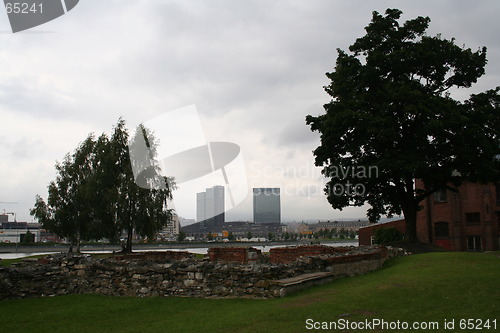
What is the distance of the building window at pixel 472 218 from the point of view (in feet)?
154

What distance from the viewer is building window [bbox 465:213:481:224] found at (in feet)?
154

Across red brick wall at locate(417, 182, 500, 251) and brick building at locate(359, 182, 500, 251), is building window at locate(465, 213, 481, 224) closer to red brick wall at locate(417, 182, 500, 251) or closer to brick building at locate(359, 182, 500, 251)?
brick building at locate(359, 182, 500, 251)

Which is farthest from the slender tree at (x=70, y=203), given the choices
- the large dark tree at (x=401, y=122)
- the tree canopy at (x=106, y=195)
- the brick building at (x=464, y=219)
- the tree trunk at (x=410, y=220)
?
the brick building at (x=464, y=219)

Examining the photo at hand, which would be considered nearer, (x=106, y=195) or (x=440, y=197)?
(x=106, y=195)

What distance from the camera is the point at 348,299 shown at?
9508 millimetres

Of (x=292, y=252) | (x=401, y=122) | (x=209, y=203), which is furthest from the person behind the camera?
(x=209, y=203)

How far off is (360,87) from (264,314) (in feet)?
80.4

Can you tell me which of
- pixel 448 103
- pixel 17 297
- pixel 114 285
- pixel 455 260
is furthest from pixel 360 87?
pixel 17 297

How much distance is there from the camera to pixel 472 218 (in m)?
47.3

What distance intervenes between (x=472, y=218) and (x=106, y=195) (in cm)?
3952

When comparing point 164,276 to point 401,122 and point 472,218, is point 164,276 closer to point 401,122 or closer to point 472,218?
point 401,122

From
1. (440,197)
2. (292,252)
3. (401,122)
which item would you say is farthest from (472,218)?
(292,252)

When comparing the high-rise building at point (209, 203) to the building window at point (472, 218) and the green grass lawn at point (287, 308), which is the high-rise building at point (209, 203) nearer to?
the building window at point (472, 218)

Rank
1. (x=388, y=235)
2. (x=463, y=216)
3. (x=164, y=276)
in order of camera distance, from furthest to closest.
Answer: (x=388, y=235), (x=463, y=216), (x=164, y=276)
